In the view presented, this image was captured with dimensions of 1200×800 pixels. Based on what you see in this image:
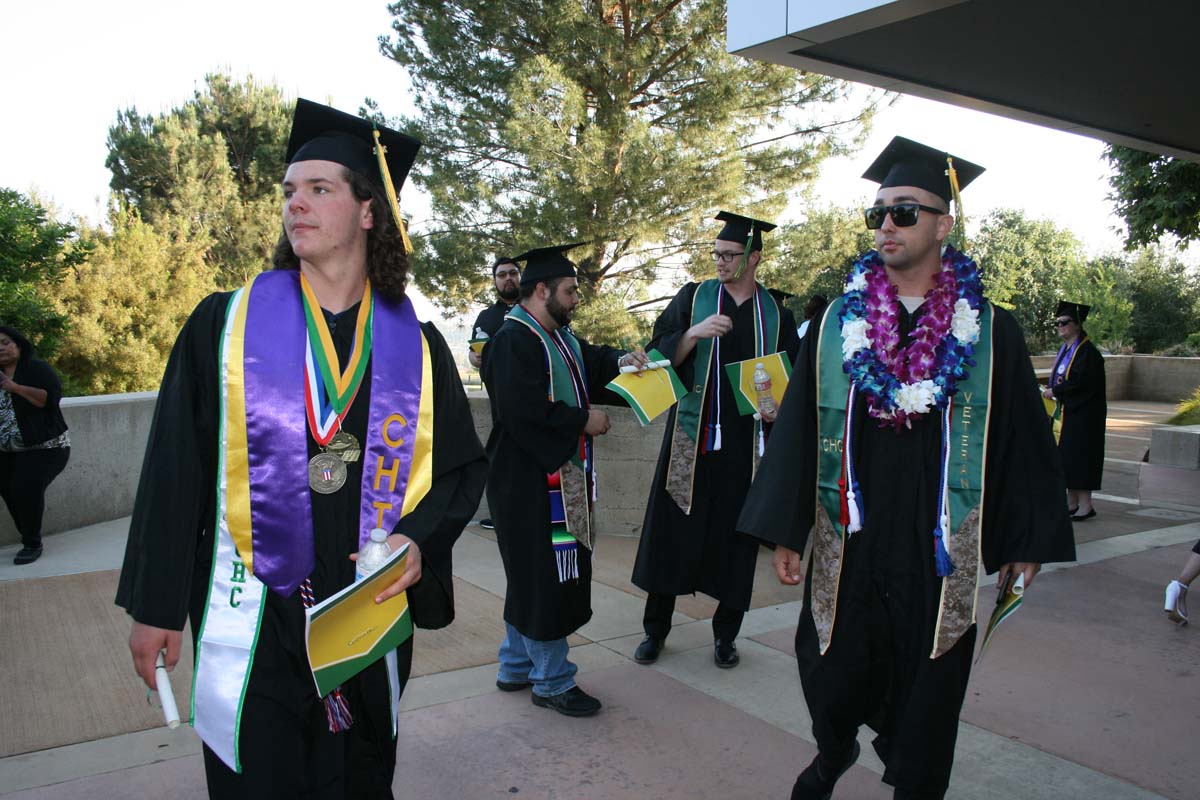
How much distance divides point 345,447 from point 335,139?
2.90 feet

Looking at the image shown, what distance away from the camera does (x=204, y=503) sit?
2.19 m

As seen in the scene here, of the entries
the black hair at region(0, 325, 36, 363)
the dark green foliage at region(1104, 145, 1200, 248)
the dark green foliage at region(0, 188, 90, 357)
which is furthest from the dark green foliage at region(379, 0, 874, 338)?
the black hair at region(0, 325, 36, 363)

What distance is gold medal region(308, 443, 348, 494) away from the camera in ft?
7.22

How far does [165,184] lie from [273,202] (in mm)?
3192

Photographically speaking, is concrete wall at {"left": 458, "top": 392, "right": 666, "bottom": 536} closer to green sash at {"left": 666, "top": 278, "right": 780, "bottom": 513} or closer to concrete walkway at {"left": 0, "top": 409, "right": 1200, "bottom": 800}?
concrete walkway at {"left": 0, "top": 409, "right": 1200, "bottom": 800}

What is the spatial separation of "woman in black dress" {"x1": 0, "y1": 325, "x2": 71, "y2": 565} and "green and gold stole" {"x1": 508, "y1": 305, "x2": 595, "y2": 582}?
4.36m

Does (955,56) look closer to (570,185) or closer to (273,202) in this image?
(570,185)

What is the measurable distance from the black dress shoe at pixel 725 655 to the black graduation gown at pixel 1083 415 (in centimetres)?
568

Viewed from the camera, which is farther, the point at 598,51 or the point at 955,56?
the point at 598,51

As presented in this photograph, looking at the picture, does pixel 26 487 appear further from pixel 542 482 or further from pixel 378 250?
pixel 378 250

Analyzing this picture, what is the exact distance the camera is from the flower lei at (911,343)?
108 inches

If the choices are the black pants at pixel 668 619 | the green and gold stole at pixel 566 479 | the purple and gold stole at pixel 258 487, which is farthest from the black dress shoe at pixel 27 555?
the purple and gold stole at pixel 258 487

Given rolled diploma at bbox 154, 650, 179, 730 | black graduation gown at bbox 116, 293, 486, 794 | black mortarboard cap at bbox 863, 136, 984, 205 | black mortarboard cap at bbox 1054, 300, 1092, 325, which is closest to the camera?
rolled diploma at bbox 154, 650, 179, 730

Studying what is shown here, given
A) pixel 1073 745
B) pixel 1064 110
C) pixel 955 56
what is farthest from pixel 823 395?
pixel 1064 110
